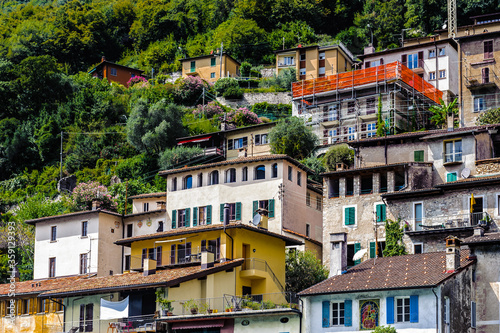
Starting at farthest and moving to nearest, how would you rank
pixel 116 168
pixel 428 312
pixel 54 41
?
pixel 54 41 → pixel 116 168 → pixel 428 312

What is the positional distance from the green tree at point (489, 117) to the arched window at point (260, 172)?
16.6 meters

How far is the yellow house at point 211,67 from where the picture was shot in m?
103

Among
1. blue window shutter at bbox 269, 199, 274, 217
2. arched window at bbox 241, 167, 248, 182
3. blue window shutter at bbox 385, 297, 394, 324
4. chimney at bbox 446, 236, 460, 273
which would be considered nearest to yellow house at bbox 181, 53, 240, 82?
arched window at bbox 241, 167, 248, 182

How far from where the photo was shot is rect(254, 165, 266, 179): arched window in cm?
5900

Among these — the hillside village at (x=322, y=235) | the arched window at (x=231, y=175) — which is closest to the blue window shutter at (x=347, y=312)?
the hillside village at (x=322, y=235)

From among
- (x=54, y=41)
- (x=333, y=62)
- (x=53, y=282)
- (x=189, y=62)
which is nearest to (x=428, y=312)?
(x=53, y=282)

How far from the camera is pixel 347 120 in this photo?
242ft

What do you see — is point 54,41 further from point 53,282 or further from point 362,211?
point 362,211

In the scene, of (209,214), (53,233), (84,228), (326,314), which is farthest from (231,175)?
(326,314)

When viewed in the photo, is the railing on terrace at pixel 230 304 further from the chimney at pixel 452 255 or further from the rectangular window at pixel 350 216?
the rectangular window at pixel 350 216

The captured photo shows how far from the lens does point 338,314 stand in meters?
39.8

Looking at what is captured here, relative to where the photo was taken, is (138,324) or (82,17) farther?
(82,17)

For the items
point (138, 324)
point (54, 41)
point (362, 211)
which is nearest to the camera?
point (138, 324)

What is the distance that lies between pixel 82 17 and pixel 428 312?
102 metres
